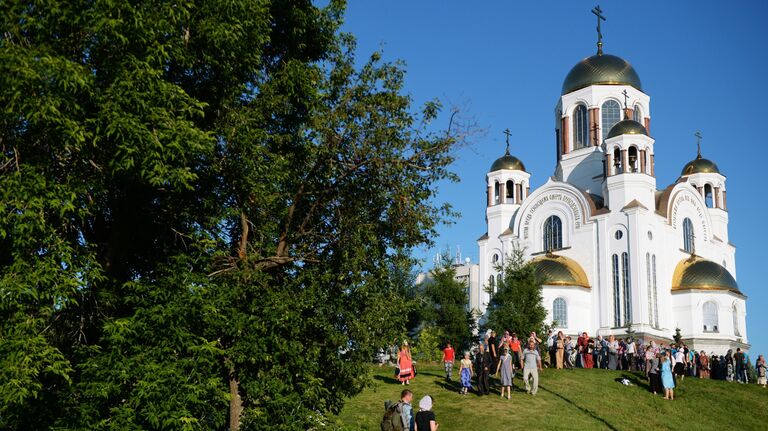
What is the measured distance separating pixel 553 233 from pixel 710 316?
365 inches

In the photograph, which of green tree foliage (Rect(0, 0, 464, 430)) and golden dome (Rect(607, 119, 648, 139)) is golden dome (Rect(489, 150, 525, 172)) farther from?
green tree foliage (Rect(0, 0, 464, 430))

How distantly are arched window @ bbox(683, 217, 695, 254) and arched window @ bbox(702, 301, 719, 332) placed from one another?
4620 millimetres

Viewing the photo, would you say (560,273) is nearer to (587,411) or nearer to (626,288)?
(626,288)

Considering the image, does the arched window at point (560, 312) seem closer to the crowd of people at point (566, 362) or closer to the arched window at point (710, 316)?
the arched window at point (710, 316)

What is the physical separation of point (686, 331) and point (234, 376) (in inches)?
1328

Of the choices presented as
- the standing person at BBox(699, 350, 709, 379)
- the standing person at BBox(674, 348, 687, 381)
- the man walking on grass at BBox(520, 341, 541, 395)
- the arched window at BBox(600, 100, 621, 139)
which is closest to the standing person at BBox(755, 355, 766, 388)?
the standing person at BBox(674, 348, 687, 381)

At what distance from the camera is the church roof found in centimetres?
4941

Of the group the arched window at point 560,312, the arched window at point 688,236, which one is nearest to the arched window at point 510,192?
the arched window at point 560,312

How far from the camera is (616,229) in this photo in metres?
43.6

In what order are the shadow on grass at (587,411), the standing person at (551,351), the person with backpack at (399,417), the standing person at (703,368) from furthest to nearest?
the standing person at (703,368)
the standing person at (551,351)
the shadow on grass at (587,411)
the person with backpack at (399,417)

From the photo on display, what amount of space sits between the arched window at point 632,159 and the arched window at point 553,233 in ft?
16.1

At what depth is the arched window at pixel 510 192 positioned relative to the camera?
5027 cm

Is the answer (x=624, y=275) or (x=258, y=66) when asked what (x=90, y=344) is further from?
(x=624, y=275)

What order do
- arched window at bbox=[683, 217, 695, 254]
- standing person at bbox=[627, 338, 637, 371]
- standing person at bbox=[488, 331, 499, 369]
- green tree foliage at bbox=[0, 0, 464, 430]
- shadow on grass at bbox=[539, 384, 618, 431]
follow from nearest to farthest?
1. green tree foliage at bbox=[0, 0, 464, 430]
2. shadow on grass at bbox=[539, 384, 618, 431]
3. standing person at bbox=[488, 331, 499, 369]
4. standing person at bbox=[627, 338, 637, 371]
5. arched window at bbox=[683, 217, 695, 254]
